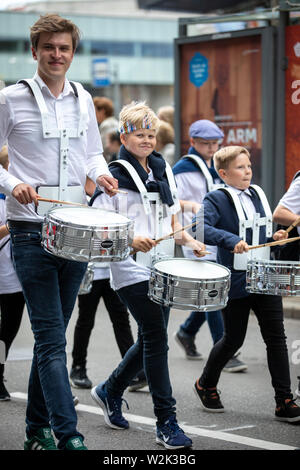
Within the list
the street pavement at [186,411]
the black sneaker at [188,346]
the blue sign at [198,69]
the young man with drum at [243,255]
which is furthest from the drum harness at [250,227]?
the blue sign at [198,69]

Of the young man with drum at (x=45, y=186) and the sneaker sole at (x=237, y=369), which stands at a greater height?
the young man with drum at (x=45, y=186)

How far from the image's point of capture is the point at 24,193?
12.9 feet

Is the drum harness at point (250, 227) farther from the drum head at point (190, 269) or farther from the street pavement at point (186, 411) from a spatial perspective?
the street pavement at point (186, 411)

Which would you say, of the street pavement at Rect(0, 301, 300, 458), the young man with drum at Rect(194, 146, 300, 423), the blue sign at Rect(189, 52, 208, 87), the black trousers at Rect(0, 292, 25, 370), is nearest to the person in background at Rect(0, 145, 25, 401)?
the black trousers at Rect(0, 292, 25, 370)

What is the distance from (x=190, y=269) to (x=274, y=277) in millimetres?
540

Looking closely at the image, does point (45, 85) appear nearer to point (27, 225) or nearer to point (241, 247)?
point (27, 225)

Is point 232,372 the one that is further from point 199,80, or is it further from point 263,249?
point 199,80

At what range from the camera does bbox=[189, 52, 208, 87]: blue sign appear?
9.53m

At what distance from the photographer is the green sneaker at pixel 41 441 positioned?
13.9 feet

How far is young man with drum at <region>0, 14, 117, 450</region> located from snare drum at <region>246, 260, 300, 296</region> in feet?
3.27

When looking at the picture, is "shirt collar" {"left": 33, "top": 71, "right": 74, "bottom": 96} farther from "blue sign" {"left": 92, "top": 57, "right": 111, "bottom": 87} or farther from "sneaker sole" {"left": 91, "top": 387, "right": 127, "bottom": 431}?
"blue sign" {"left": 92, "top": 57, "right": 111, "bottom": 87}

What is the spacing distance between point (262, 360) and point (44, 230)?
11.5ft

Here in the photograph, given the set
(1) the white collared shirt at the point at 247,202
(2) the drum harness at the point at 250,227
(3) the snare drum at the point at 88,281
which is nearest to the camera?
(2) the drum harness at the point at 250,227
